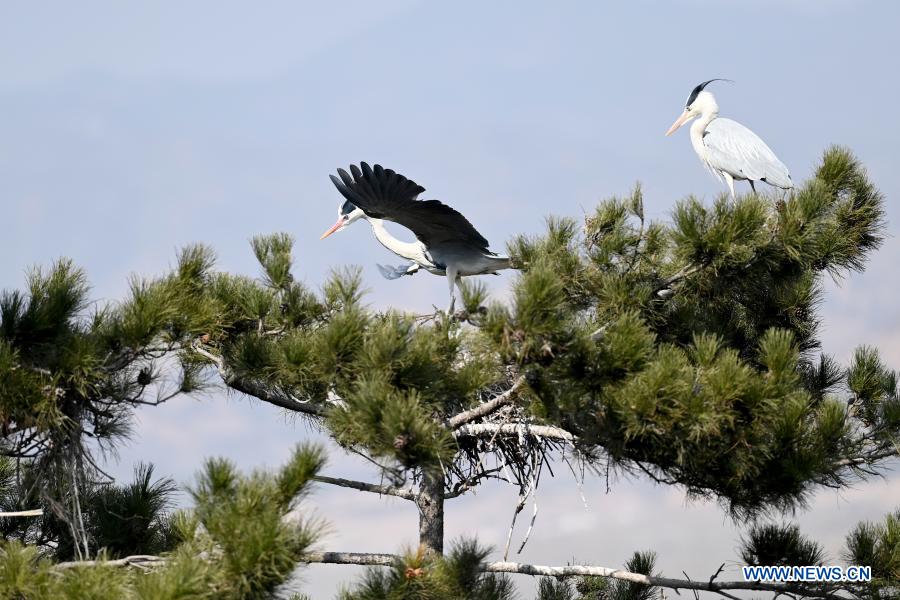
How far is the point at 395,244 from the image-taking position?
6293 mm

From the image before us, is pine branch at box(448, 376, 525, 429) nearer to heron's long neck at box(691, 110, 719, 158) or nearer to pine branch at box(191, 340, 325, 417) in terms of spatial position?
pine branch at box(191, 340, 325, 417)

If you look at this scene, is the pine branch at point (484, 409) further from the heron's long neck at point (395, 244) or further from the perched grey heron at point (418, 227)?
the heron's long neck at point (395, 244)

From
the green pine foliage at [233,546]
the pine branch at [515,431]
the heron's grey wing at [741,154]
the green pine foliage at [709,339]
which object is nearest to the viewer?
the green pine foliage at [233,546]

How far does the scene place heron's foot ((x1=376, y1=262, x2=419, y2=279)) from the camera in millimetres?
6105

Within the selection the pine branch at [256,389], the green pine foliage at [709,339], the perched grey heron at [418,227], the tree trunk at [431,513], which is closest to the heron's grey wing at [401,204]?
the perched grey heron at [418,227]

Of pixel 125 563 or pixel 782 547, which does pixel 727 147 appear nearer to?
pixel 782 547

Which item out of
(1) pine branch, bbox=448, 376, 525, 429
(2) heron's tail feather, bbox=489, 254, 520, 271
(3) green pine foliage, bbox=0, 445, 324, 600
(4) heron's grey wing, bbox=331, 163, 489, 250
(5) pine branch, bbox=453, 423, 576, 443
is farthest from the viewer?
(2) heron's tail feather, bbox=489, 254, 520, 271

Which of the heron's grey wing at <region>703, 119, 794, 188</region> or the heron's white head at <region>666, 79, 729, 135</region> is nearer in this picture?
the heron's grey wing at <region>703, 119, 794, 188</region>

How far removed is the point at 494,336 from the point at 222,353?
6.39ft

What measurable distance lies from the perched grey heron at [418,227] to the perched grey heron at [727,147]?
61.0 inches

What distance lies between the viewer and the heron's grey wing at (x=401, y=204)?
15.6 feet

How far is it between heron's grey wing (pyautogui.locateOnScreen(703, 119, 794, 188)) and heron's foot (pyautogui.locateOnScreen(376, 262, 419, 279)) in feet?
6.27

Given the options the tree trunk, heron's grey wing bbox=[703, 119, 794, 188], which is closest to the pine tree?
the tree trunk

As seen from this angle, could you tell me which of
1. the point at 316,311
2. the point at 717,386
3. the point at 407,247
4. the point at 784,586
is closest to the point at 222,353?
the point at 316,311
